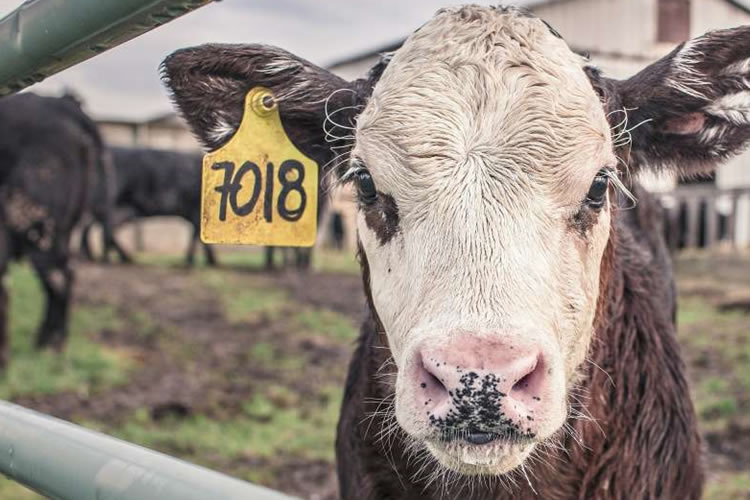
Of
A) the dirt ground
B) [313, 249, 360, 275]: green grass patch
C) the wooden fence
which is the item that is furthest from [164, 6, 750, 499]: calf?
the wooden fence

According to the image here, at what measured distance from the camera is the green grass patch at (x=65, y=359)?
6.18m

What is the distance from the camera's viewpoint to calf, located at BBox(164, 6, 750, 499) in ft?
5.03

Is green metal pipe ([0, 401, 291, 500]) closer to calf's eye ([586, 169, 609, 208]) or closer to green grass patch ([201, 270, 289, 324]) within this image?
calf's eye ([586, 169, 609, 208])

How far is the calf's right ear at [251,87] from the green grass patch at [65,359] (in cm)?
428

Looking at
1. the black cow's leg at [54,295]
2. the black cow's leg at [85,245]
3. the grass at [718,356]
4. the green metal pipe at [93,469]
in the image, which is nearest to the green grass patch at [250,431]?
the black cow's leg at [54,295]

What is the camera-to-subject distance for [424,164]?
186 centimetres

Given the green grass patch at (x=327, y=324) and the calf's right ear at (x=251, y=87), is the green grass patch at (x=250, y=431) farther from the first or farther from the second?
the calf's right ear at (x=251, y=87)

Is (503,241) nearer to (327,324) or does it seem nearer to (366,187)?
(366,187)

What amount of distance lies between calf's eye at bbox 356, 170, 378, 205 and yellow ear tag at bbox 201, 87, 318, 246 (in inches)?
9.0

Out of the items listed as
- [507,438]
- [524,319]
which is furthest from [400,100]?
[507,438]

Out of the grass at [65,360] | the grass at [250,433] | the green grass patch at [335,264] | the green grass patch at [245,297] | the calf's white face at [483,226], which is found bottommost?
the grass at [250,433]

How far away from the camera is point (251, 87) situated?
2297 millimetres

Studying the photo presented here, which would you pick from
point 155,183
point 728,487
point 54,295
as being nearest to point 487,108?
point 728,487

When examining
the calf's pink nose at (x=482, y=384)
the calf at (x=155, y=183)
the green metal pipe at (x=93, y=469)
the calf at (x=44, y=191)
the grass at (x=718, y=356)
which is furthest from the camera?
the calf at (x=155, y=183)
